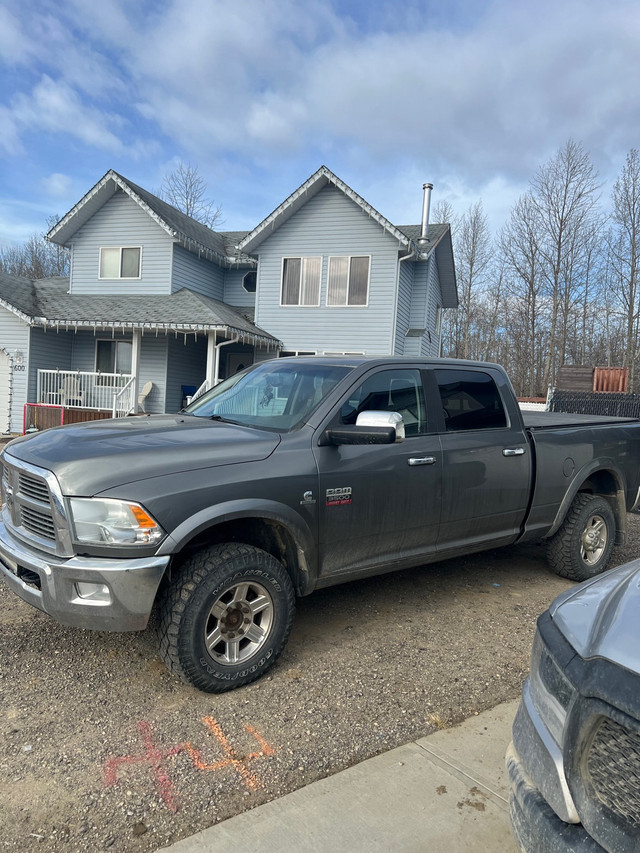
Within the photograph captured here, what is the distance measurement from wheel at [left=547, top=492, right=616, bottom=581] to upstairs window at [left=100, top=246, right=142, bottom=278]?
1641cm

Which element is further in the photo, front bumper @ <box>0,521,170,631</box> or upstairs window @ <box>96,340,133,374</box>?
upstairs window @ <box>96,340,133,374</box>

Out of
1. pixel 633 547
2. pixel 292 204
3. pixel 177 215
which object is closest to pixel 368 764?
pixel 633 547

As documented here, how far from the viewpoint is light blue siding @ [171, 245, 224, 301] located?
59.4 feet

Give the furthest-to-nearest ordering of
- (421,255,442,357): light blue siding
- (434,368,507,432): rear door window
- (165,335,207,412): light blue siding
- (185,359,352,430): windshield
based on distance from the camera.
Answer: (421,255,442,357): light blue siding → (165,335,207,412): light blue siding → (434,368,507,432): rear door window → (185,359,352,430): windshield

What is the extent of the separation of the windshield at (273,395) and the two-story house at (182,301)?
11.5 meters

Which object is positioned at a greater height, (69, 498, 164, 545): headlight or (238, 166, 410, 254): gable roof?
(238, 166, 410, 254): gable roof

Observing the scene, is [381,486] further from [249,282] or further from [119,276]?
[249,282]

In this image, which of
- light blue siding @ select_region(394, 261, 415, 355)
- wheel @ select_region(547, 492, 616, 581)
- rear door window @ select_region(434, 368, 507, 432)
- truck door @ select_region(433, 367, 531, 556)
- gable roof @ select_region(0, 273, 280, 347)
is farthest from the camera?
light blue siding @ select_region(394, 261, 415, 355)

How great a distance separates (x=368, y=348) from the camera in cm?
1733

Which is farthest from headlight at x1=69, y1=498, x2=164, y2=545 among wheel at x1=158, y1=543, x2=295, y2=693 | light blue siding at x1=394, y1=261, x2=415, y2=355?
light blue siding at x1=394, y1=261, x2=415, y2=355

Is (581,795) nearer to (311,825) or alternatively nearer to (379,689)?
(311,825)

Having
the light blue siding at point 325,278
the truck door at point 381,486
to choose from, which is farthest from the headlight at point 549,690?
the light blue siding at point 325,278

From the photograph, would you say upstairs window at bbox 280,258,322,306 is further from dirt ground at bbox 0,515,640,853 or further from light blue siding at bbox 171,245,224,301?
dirt ground at bbox 0,515,640,853

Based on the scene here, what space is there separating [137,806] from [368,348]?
1565cm
